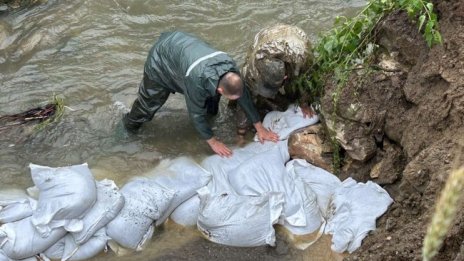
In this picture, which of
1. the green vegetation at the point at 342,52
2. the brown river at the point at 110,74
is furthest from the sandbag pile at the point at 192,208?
the green vegetation at the point at 342,52

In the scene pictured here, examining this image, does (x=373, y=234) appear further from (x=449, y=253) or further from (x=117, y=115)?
(x=117, y=115)

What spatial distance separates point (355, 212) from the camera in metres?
3.38

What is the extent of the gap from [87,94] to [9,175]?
1.11 meters

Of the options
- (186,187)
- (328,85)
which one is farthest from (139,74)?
(328,85)

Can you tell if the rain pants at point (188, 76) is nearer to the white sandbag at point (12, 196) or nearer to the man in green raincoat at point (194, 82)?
the man in green raincoat at point (194, 82)

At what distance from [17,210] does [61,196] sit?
35 centimetres

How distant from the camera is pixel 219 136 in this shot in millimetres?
4363

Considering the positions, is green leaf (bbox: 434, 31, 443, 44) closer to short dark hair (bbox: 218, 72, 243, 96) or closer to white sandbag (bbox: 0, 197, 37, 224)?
short dark hair (bbox: 218, 72, 243, 96)

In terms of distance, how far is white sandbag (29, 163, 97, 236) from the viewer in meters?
3.38

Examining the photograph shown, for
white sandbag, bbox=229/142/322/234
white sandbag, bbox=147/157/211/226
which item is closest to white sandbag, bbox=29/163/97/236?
white sandbag, bbox=147/157/211/226

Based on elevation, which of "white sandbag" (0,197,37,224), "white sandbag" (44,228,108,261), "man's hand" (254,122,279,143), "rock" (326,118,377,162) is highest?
"rock" (326,118,377,162)

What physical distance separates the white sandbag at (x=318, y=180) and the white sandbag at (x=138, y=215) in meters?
0.91

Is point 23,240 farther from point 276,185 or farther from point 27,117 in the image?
point 276,185

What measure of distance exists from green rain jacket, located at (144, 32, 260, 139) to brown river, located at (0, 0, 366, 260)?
604mm
